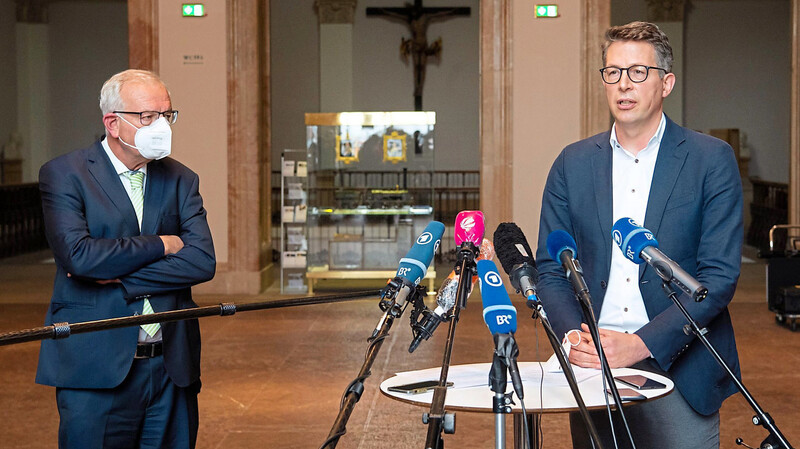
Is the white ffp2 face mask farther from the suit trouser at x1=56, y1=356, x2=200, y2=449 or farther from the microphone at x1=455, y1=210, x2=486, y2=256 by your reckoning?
the microphone at x1=455, y1=210, x2=486, y2=256

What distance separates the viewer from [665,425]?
9.57 ft

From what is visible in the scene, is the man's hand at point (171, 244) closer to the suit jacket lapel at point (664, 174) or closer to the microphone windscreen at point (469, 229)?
the microphone windscreen at point (469, 229)

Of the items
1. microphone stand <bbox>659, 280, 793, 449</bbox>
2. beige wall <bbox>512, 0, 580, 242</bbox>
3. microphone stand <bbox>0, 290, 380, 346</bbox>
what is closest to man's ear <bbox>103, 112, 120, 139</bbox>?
microphone stand <bbox>0, 290, 380, 346</bbox>

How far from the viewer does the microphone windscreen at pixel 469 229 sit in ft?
7.86

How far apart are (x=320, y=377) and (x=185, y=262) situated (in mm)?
3688

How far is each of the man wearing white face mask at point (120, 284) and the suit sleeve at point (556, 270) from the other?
3.78 ft

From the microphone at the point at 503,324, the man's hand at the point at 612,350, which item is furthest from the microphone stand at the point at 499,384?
the man's hand at the point at 612,350

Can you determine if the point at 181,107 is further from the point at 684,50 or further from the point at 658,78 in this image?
the point at 684,50

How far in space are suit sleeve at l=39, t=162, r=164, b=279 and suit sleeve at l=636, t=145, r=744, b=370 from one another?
161cm

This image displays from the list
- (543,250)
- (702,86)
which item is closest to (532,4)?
(543,250)

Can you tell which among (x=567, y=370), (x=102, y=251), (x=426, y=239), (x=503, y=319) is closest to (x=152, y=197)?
(x=102, y=251)

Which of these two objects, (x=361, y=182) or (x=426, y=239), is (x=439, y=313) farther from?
(x=361, y=182)

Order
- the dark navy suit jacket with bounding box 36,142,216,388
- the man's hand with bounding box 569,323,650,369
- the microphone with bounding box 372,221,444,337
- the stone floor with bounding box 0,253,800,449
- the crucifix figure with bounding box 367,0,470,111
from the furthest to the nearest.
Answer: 1. the crucifix figure with bounding box 367,0,470,111
2. the stone floor with bounding box 0,253,800,449
3. the dark navy suit jacket with bounding box 36,142,216,388
4. the man's hand with bounding box 569,323,650,369
5. the microphone with bounding box 372,221,444,337

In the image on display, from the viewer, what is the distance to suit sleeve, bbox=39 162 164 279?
3193mm
